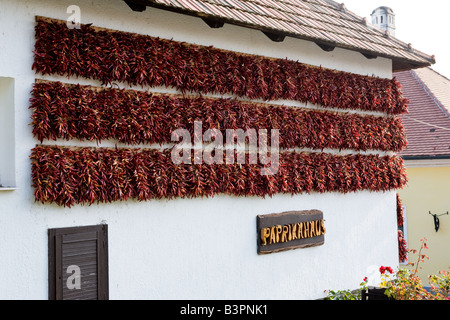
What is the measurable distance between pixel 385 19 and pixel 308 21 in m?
12.8

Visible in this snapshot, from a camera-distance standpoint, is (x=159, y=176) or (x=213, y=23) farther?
(x=213, y=23)

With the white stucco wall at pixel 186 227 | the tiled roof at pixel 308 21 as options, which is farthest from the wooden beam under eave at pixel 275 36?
the white stucco wall at pixel 186 227

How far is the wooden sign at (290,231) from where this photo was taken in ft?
23.6

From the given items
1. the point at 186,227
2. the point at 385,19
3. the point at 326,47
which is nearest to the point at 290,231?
the point at 186,227

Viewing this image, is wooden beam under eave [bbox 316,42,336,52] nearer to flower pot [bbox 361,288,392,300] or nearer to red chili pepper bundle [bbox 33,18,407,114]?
red chili pepper bundle [bbox 33,18,407,114]

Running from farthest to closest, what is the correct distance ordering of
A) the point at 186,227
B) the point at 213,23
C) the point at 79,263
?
1. the point at 213,23
2. the point at 186,227
3. the point at 79,263

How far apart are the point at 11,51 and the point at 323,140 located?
4.48m

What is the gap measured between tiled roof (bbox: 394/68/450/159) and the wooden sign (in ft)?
25.0

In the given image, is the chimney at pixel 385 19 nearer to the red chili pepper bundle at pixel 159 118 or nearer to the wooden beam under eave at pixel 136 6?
the red chili pepper bundle at pixel 159 118

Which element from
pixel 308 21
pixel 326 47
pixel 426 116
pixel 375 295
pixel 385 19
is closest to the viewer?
pixel 375 295

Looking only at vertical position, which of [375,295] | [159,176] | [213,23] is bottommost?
[375,295]

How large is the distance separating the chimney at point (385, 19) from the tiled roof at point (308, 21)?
10362mm

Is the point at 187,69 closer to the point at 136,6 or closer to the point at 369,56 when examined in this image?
the point at 136,6

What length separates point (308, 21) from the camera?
7.95 metres
